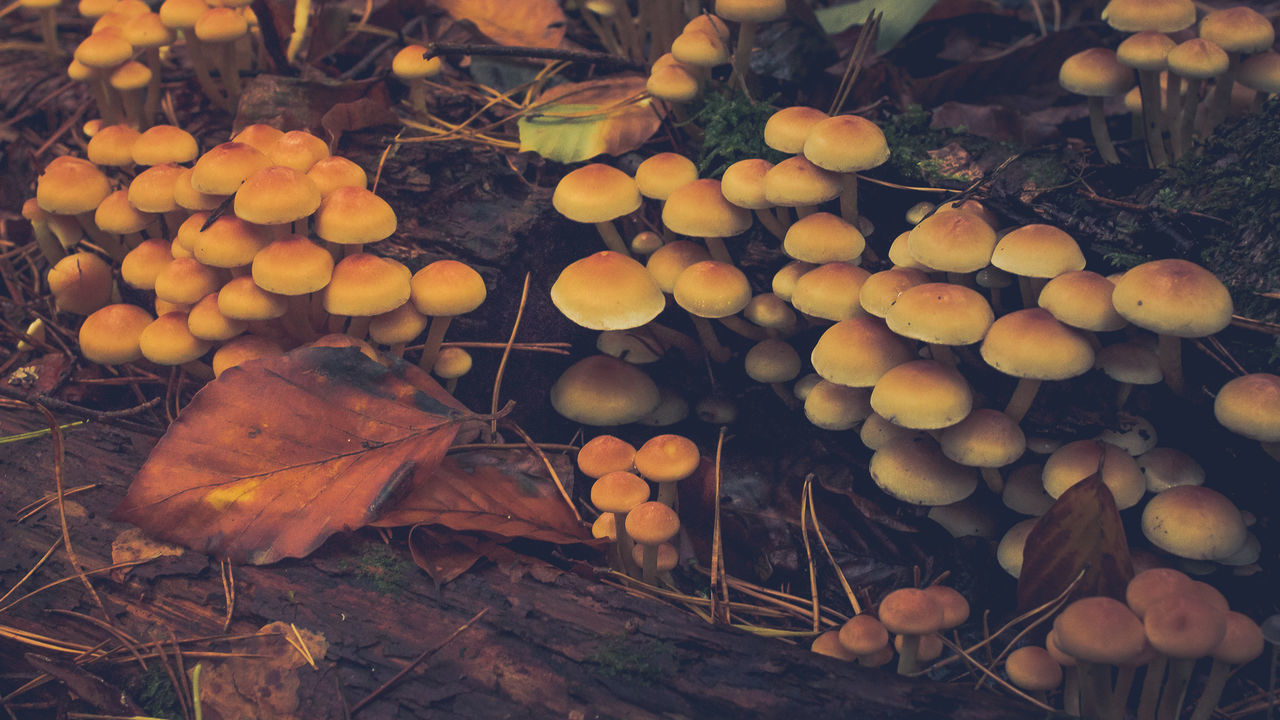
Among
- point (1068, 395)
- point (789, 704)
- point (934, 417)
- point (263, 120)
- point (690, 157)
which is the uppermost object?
point (263, 120)

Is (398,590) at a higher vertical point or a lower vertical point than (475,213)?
lower

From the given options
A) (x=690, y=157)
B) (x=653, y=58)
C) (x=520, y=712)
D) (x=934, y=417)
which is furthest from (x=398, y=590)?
(x=653, y=58)

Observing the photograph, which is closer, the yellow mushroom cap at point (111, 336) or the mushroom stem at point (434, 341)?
the yellow mushroom cap at point (111, 336)

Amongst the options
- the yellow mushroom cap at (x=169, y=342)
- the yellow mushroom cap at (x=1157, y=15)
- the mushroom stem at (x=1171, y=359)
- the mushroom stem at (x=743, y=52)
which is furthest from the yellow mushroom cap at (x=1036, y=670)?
the yellow mushroom cap at (x=169, y=342)

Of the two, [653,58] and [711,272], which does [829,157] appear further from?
[653,58]

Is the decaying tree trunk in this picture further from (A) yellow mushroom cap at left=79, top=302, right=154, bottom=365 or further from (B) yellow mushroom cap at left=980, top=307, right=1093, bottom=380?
(B) yellow mushroom cap at left=980, top=307, right=1093, bottom=380

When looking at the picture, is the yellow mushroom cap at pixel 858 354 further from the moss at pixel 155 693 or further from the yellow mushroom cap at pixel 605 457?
the moss at pixel 155 693

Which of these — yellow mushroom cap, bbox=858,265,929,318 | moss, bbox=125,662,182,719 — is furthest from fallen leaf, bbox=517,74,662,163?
moss, bbox=125,662,182,719
